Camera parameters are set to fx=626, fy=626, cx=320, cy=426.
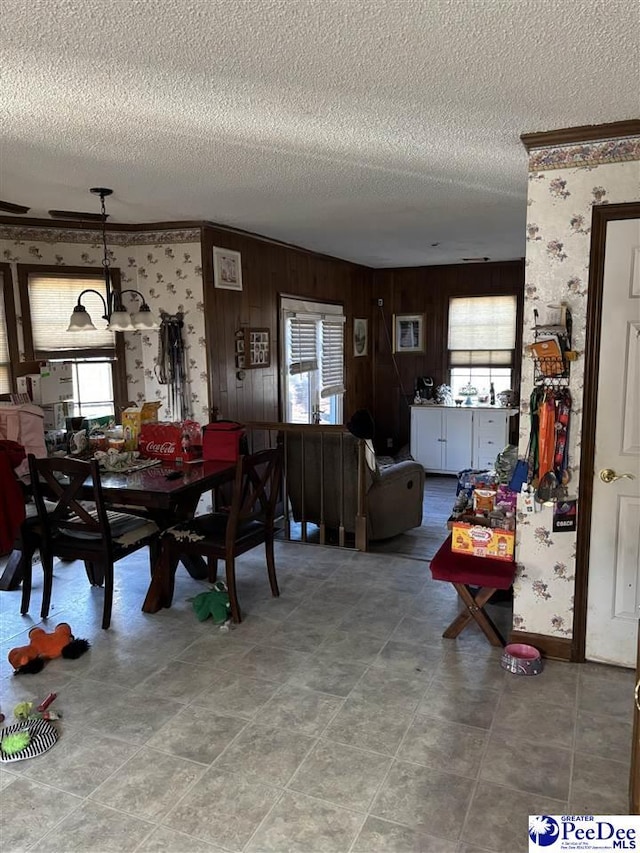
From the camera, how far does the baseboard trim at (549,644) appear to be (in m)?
2.95

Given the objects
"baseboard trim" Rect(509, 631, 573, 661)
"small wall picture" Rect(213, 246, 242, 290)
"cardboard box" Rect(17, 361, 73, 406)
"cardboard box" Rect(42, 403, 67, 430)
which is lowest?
"baseboard trim" Rect(509, 631, 573, 661)

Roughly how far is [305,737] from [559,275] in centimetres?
220

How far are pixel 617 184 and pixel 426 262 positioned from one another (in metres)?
4.90

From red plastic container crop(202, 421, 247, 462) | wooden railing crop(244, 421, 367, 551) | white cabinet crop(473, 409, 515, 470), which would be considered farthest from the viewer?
white cabinet crop(473, 409, 515, 470)

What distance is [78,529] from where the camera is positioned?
10.9ft

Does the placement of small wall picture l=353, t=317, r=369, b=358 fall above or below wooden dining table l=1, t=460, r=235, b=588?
above

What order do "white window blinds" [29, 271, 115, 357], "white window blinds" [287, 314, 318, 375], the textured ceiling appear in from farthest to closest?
1. "white window blinds" [287, 314, 318, 375]
2. "white window blinds" [29, 271, 115, 357]
3. the textured ceiling

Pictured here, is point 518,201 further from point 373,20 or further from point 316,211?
point 373,20

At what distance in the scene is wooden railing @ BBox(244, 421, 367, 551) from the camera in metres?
4.48

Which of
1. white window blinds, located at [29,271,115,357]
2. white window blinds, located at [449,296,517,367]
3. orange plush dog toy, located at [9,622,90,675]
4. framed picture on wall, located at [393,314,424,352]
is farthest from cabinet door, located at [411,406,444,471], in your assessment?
orange plush dog toy, located at [9,622,90,675]

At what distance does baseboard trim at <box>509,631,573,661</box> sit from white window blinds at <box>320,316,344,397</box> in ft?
13.6

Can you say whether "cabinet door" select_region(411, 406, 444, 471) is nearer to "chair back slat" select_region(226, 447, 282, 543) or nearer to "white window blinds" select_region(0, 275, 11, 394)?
"chair back slat" select_region(226, 447, 282, 543)

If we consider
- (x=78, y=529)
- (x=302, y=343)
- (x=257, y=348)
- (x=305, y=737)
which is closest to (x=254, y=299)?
(x=257, y=348)

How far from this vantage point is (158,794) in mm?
2154
